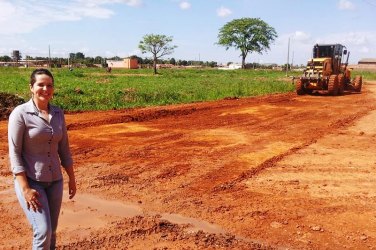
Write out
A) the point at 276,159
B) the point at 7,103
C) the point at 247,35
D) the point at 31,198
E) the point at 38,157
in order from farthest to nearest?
the point at 247,35
the point at 7,103
the point at 276,159
the point at 38,157
the point at 31,198

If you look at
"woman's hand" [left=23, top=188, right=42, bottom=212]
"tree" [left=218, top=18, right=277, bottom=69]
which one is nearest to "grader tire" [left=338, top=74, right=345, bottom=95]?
"woman's hand" [left=23, top=188, right=42, bottom=212]

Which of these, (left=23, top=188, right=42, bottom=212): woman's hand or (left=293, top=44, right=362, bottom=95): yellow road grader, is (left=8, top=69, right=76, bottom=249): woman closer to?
(left=23, top=188, right=42, bottom=212): woman's hand

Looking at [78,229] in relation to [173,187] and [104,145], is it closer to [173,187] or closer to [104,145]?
[173,187]

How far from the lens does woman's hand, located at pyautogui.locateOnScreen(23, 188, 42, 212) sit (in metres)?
3.16

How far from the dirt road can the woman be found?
142 cm

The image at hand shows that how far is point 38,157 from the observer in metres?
3.29

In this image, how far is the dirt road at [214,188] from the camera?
15.9ft

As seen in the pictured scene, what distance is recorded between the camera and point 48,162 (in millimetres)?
3330

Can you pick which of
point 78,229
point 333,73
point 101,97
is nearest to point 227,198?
point 78,229

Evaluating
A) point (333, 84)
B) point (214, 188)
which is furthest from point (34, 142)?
point (333, 84)

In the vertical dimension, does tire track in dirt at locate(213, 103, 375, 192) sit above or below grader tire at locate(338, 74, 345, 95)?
below

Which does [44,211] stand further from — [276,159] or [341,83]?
[341,83]

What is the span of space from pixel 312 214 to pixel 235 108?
455 inches

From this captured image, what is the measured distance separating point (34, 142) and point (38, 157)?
136mm
